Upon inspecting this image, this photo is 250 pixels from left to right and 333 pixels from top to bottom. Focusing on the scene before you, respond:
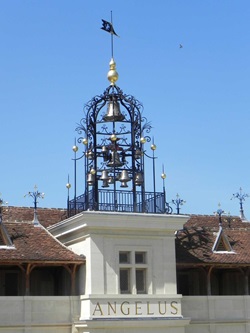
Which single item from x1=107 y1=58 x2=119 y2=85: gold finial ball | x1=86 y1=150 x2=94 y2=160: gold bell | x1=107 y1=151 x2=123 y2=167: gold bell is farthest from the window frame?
x1=107 y1=58 x2=119 y2=85: gold finial ball

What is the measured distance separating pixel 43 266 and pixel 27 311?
8.57 ft

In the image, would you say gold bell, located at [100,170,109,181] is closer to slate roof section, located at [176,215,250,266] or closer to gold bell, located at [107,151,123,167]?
gold bell, located at [107,151,123,167]

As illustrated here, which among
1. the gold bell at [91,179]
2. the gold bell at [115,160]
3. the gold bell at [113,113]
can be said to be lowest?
the gold bell at [91,179]

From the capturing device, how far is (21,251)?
2900cm

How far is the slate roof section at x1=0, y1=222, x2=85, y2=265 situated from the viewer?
2858cm

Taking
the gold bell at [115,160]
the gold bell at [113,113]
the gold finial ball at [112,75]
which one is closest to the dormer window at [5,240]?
the gold bell at [115,160]

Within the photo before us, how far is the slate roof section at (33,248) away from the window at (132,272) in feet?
5.11

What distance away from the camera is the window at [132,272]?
96.8 feet

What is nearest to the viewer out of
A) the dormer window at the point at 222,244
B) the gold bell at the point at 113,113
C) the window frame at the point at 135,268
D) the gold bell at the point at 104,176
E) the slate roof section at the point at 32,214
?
the window frame at the point at 135,268

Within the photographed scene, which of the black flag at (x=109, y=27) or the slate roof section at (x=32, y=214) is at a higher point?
the black flag at (x=109, y=27)

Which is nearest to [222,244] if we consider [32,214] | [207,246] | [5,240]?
[207,246]

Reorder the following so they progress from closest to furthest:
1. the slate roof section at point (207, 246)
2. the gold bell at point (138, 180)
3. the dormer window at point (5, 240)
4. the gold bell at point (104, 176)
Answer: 1. the dormer window at point (5, 240)
2. the gold bell at point (104, 176)
3. the gold bell at point (138, 180)
4. the slate roof section at point (207, 246)

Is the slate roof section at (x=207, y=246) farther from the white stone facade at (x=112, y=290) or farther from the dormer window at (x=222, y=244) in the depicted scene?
the white stone facade at (x=112, y=290)

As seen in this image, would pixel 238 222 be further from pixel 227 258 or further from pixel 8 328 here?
pixel 8 328
